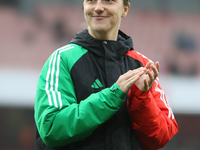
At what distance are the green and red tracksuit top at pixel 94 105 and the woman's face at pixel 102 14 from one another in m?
0.06

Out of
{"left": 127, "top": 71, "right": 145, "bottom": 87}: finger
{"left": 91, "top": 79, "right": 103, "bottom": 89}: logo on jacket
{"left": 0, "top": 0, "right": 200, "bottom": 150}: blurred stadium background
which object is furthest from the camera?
{"left": 0, "top": 0, "right": 200, "bottom": 150}: blurred stadium background

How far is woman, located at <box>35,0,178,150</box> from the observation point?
1.11 metres

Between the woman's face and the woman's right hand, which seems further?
the woman's face

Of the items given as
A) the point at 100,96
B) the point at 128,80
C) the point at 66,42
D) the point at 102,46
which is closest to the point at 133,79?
the point at 128,80

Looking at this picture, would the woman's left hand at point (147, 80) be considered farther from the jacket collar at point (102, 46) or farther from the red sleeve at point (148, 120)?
the jacket collar at point (102, 46)

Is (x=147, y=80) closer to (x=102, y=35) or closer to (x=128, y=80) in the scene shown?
(x=128, y=80)

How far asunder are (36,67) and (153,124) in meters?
3.18

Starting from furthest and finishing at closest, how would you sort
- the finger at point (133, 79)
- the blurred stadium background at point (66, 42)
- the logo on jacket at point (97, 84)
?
the blurred stadium background at point (66, 42) → the logo on jacket at point (97, 84) → the finger at point (133, 79)

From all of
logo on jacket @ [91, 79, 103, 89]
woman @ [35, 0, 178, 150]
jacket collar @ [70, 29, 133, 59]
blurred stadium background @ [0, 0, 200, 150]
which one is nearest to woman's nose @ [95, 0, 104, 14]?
woman @ [35, 0, 178, 150]

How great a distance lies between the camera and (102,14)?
126 centimetres

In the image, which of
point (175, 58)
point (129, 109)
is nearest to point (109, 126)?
point (129, 109)

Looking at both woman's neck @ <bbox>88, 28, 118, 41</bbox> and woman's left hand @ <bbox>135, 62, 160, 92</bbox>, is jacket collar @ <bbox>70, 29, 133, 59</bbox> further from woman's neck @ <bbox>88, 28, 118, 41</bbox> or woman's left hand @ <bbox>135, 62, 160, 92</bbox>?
woman's left hand @ <bbox>135, 62, 160, 92</bbox>

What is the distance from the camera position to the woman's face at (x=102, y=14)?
1257 mm

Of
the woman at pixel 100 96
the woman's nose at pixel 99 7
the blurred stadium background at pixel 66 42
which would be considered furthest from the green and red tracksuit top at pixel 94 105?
the blurred stadium background at pixel 66 42
